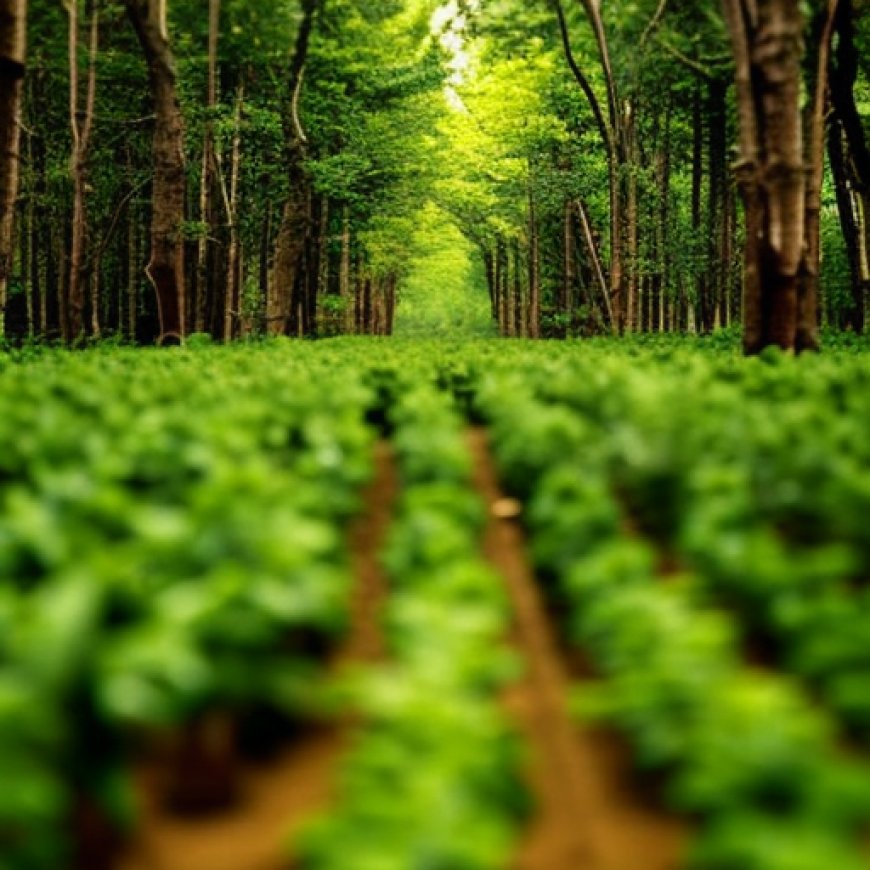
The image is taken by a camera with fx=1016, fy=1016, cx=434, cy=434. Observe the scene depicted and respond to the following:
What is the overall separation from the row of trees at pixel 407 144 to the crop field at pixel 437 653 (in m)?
7.68

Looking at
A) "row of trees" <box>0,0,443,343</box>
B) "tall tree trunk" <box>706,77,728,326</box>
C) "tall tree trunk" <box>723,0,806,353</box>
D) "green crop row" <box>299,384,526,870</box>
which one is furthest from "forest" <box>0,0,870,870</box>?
"tall tree trunk" <box>706,77,728,326</box>

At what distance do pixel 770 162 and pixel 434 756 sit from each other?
9.99 meters

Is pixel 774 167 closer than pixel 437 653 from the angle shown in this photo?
No

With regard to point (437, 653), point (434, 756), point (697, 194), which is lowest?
point (434, 756)

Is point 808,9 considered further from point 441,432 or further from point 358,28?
point 358,28

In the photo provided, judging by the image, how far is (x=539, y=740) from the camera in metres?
2.72

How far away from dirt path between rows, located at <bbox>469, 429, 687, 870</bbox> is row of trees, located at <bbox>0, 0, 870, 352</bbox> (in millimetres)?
8728

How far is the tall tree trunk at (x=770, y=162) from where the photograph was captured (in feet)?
33.9

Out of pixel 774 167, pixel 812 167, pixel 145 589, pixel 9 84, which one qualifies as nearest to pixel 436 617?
pixel 145 589

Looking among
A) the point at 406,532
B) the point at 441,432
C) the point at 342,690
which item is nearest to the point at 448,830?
the point at 342,690

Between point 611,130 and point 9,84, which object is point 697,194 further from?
point 9,84

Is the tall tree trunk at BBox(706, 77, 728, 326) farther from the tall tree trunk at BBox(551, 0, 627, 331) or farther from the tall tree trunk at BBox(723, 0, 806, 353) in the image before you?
the tall tree trunk at BBox(723, 0, 806, 353)

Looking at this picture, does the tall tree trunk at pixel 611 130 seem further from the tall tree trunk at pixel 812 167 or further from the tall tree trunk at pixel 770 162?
the tall tree trunk at pixel 770 162

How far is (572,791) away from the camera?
2.46 m
